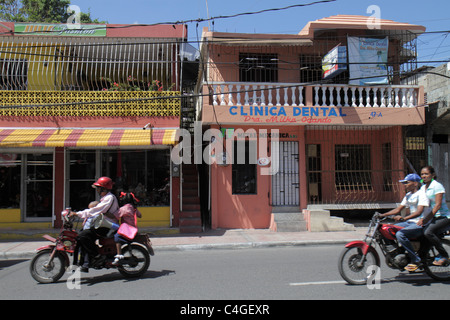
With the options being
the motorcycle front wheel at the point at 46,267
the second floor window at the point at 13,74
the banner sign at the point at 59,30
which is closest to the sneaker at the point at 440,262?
the motorcycle front wheel at the point at 46,267

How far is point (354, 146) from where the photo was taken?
43.0 feet

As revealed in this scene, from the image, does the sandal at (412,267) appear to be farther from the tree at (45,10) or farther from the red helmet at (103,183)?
the tree at (45,10)

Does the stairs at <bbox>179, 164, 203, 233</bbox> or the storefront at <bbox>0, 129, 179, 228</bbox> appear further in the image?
the storefront at <bbox>0, 129, 179, 228</bbox>

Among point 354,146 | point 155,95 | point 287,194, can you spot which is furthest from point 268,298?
point 354,146

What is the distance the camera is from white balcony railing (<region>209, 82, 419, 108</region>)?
37.6ft

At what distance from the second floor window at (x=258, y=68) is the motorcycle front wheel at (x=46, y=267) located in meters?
8.66

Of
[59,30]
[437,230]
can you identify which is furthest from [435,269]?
[59,30]

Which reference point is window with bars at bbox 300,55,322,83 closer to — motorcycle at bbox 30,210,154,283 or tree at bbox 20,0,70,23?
motorcycle at bbox 30,210,154,283

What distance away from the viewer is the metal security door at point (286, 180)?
1208cm

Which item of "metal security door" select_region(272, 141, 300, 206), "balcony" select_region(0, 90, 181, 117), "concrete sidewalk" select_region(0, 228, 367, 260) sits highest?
"balcony" select_region(0, 90, 181, 117)

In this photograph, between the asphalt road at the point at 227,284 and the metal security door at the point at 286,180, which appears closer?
the asphalt road at the point at 227,284

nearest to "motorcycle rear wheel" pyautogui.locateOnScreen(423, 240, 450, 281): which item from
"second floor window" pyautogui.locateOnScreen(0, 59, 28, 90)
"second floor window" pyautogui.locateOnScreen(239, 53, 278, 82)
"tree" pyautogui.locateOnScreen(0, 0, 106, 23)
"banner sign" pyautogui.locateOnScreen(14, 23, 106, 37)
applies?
"second floor window" pyautogui.locateOnScreen(239, 53, 278, 82)

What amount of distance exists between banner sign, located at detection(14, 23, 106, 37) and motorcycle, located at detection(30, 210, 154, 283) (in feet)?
26.5

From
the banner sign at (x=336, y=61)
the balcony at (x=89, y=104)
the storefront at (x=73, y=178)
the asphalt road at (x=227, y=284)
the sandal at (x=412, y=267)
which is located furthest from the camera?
the storefront at (x=73, y=178)
